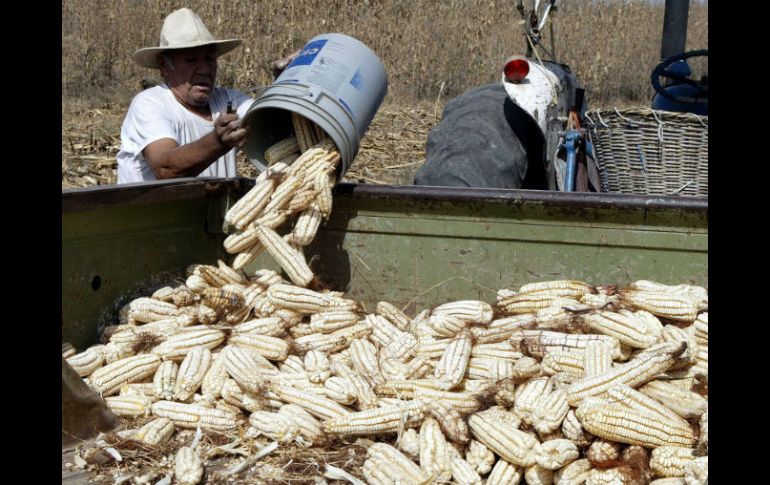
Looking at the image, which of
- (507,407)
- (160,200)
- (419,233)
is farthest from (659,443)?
(160,200)

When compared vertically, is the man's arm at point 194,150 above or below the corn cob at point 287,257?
above

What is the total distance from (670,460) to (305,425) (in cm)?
131

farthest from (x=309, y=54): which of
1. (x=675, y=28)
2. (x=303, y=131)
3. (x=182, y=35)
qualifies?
(x=675, y=28)

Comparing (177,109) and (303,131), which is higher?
(177,109)

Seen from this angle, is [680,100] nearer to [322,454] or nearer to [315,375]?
[315,375]

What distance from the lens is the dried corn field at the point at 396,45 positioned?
12.8 m

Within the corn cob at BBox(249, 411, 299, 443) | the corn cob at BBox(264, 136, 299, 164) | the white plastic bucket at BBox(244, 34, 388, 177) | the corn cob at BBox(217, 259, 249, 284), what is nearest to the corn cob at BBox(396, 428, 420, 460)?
the corn cob at BBox(249, 411, 299, 443)

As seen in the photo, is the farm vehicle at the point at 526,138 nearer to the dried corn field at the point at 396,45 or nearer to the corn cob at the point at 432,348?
the corn cob at the point at 432,348

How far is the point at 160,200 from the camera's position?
464 cm

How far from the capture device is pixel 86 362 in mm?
3969

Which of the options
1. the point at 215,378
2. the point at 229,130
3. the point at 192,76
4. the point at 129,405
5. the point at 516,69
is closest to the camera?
the point at 129,405

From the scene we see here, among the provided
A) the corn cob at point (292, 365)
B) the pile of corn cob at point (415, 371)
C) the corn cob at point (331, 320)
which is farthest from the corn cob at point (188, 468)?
the corn cob at point (331, 320)

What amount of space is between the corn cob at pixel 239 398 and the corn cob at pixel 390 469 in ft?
2.14

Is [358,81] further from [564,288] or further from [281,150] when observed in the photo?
[564,288]
